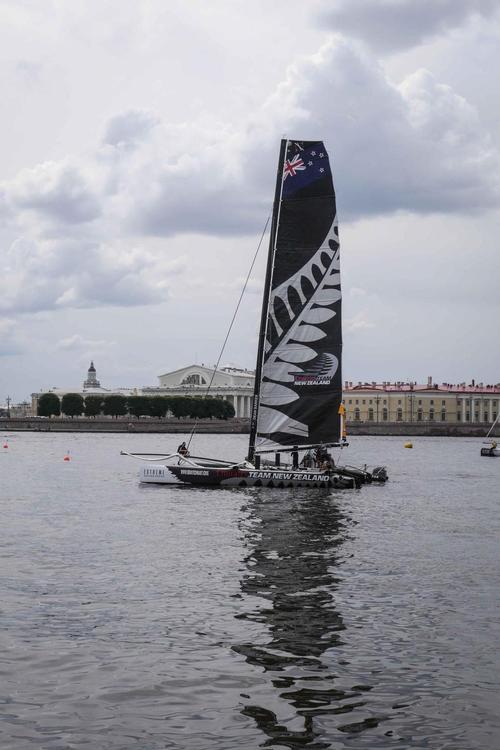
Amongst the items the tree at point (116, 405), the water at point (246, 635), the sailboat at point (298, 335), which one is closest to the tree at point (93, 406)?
the tree at point (116, 405)

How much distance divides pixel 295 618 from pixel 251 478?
19001 millimetres

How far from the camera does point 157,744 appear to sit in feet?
26.4

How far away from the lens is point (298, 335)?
32219mm

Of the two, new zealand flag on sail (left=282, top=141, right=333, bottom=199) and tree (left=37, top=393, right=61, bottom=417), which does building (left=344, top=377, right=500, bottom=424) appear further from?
new zealand flag on sail (left=282, top=141, right=333, bottom=199)

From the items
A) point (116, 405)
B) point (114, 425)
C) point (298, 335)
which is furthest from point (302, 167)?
point (116, 405)

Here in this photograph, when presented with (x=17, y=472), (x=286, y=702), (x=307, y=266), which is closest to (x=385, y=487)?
(x=307, y=266)

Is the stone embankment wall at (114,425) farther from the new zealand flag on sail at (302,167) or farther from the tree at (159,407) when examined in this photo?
the new zealand flag on sail at (302,167)

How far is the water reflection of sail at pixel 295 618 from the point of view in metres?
8.88

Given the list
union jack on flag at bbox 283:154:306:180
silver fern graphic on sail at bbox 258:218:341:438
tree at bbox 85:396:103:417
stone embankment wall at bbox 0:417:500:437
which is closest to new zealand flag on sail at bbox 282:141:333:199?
union jack on flag at bbox 283:154:306:180

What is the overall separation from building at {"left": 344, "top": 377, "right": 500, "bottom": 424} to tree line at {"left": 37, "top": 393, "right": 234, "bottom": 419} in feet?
95.6

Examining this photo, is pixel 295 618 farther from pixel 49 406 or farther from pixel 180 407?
pixel 49 406

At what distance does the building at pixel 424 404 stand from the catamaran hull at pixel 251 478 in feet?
507

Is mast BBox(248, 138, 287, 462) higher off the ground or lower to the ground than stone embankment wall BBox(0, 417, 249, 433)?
higher

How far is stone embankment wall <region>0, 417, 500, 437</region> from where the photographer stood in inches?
5743
